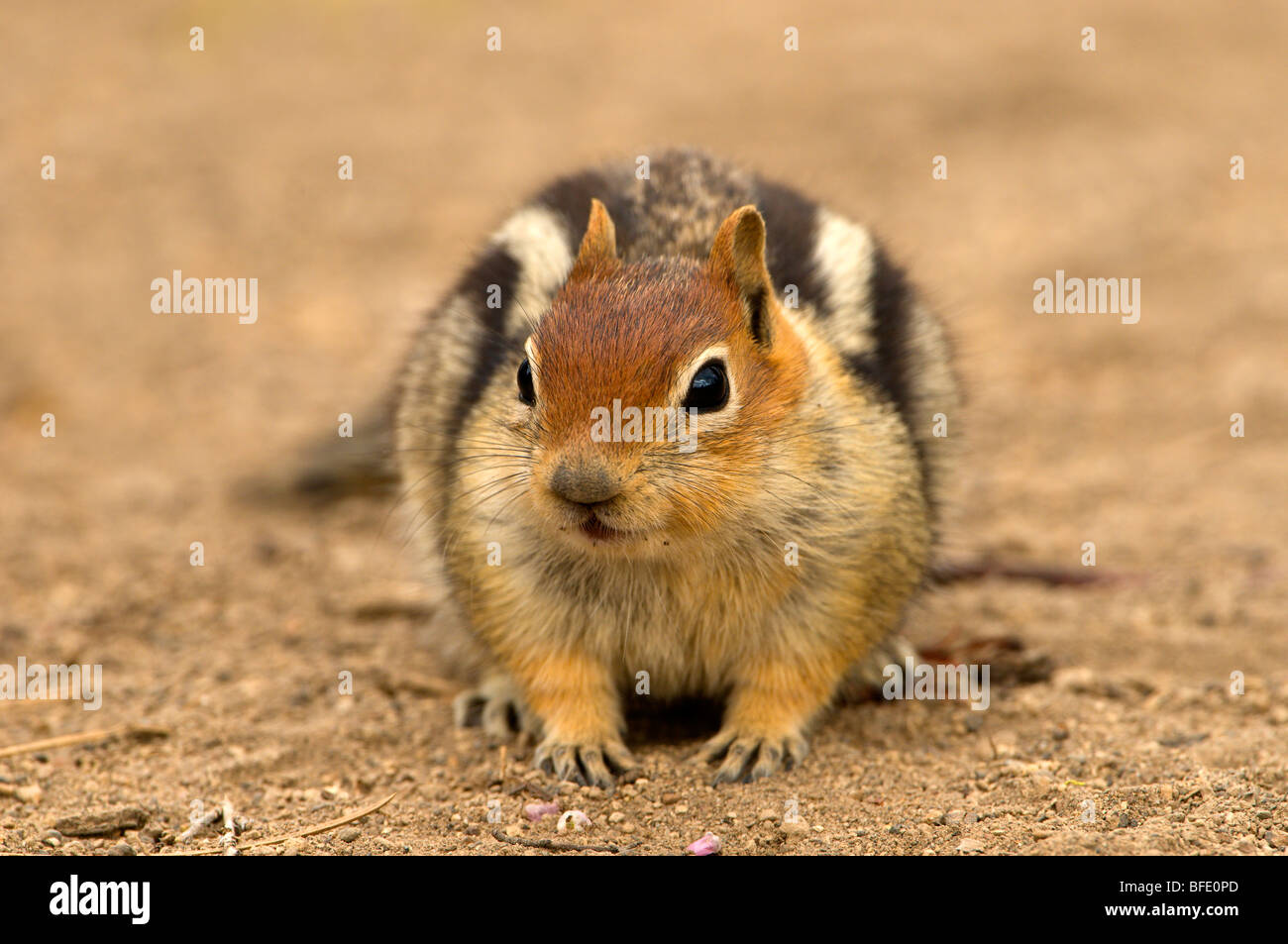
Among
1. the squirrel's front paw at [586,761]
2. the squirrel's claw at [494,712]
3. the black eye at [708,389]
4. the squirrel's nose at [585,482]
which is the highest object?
the black eye at [708,389]

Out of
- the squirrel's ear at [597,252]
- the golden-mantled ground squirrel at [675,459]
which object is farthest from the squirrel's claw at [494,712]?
the squirrel's ear at [597,252]

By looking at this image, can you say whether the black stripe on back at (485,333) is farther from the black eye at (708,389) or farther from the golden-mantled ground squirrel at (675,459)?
the black eye at (708,389)

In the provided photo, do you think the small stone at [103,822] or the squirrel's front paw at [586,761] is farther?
the squirrel's front paw at [586,761]

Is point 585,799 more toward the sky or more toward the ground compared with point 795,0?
more toward the ground

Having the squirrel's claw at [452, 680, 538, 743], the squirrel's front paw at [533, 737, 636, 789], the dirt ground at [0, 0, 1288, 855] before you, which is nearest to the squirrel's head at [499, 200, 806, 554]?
the squirrel's front paw at [533, 737, 636, 789]

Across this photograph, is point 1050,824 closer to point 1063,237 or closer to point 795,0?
point 1063,237

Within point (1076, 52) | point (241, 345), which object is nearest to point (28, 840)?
point (241, 345)
